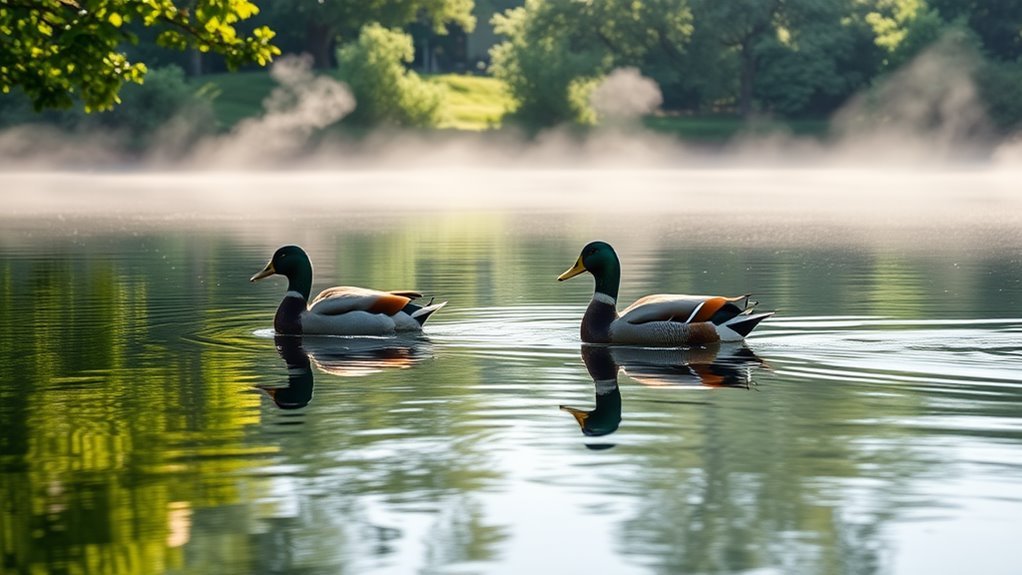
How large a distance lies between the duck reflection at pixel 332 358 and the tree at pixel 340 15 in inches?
3793

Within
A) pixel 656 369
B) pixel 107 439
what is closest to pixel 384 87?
pixel 656 369

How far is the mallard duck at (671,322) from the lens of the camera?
61.7 feet

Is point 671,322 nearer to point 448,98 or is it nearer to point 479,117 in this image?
point 479,117

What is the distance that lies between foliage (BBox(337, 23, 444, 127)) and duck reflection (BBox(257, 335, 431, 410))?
288ft

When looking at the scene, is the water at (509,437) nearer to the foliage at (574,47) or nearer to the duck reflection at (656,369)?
the duck reflection at (656,369)

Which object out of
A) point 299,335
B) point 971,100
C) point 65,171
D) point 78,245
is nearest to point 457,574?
point 299,335

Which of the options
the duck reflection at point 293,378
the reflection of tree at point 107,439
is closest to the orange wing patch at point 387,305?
the duck reflection at point 293,378

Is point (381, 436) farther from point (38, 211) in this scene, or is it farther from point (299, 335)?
point (38, 211)

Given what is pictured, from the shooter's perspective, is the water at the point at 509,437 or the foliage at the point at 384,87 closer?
the water at the point at 509,437

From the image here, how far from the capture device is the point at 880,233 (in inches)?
1635

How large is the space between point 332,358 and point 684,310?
3.28 metres

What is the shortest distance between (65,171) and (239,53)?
78.3 metres

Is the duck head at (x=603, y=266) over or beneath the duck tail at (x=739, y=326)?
over

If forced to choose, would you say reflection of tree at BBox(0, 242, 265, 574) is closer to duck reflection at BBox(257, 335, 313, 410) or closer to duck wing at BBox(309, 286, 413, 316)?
duck reflection at BBox(257, 335, 313, 410)
